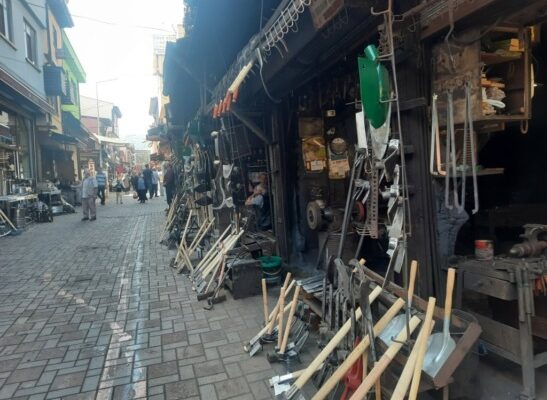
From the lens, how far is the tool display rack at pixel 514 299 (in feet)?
9.00

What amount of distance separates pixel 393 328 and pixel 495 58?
2302 mm

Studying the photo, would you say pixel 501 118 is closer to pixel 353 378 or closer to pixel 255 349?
pixel 353 378

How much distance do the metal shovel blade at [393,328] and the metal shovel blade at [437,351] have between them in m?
0.23

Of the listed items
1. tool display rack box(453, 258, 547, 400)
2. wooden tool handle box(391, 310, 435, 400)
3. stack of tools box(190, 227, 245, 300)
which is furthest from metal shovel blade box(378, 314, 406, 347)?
stack of tools box(190, 227, 245, 300)

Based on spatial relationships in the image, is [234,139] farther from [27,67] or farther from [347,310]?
[27,67]

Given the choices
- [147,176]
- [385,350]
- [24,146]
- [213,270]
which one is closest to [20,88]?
[24,146]

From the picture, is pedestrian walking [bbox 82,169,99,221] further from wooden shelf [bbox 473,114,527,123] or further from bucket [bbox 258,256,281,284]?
wooden shelf [bbox 473,114,527,123]

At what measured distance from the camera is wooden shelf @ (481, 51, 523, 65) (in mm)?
3252

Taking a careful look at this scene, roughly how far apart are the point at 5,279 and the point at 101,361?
4152 millimetres

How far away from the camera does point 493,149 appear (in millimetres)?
4891

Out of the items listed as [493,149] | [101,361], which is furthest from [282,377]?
[493,149]

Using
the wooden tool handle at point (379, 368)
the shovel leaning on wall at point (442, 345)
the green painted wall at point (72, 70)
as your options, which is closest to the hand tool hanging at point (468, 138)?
the shovel leaning on wall at point (442, 345)

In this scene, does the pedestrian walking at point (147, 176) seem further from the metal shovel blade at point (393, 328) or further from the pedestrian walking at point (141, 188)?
the metal shovel blade at point (393, 328)

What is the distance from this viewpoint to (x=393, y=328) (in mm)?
2969
